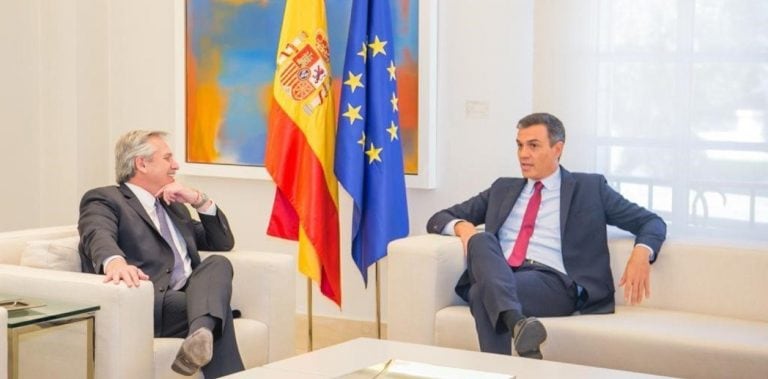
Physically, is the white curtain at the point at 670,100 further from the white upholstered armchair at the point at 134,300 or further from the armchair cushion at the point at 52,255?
the armchair cushion at the point at 52,255

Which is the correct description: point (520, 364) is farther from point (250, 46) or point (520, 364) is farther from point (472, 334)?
point (250, 46)

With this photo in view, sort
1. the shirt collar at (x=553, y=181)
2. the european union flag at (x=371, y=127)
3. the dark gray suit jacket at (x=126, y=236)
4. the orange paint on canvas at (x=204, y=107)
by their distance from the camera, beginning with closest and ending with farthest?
the dark gray suit jacket at (x=126, y=236) < the shirt collar at (x=553, y=181) < the european union flag at (x=371, y=127) < the orange paint on canvas at (x=204, y=107)

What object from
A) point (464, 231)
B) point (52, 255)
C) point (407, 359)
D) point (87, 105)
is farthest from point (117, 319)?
point (87, 105)

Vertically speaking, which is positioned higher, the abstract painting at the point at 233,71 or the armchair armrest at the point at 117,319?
the abstract painting at the point at 233,71

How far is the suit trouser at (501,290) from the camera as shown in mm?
4125

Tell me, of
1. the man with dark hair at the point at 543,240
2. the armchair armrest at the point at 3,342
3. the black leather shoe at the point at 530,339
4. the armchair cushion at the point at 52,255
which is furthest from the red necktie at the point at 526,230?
the armchair armrest at the point at 3,342

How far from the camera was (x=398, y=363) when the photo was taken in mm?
3316

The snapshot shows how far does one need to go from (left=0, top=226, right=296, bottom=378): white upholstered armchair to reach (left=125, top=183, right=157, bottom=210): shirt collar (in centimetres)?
30

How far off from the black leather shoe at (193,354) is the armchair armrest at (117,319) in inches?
4.1

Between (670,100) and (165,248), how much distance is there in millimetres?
2348

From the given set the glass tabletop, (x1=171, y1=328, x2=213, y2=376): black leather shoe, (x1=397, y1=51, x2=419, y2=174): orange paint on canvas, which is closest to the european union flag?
(x1=397, y1=51, x2=419, y2=174): orange paint on canvas

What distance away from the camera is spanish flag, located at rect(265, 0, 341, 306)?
17.2 ft

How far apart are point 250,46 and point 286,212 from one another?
1.13 metres

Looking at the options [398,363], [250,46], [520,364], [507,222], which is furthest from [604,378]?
[250,46]
